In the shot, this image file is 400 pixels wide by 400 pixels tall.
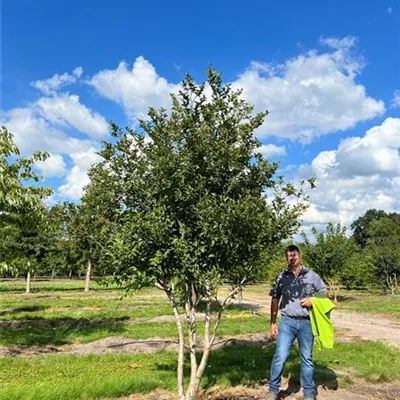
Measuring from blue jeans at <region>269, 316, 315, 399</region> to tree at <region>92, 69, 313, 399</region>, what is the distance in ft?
3.71

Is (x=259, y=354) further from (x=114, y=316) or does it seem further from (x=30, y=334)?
(x=114, y=316)

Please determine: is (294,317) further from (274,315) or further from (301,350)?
(301,350)

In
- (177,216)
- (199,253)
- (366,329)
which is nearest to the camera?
(199,253)

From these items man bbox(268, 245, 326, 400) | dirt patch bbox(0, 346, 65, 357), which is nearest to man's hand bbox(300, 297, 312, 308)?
man bbox(268, 245, 326, 400)

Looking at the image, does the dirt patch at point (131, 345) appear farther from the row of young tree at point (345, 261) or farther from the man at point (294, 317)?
the row of young tree at point (345, 261)

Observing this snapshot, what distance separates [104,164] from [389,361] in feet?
29.1

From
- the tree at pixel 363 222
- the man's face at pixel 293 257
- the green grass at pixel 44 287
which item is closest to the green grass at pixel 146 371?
the man's face at pixel 293 257

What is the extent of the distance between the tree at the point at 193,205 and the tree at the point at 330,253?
29958 mm

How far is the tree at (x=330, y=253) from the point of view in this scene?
36.6 m

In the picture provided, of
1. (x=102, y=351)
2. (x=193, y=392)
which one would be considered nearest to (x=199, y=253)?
(x=193, y=392)

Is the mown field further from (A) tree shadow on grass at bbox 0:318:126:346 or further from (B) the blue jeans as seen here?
(B) the blue jeans

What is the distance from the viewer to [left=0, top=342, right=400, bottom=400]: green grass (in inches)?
302

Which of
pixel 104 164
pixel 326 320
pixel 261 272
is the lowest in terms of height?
pixel 326 320

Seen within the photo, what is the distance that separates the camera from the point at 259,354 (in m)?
11.8
